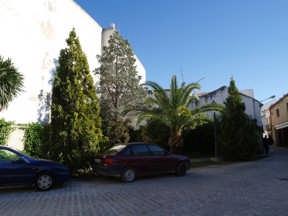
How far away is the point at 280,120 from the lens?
121 feet

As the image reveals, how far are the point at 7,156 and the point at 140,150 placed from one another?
5040mm

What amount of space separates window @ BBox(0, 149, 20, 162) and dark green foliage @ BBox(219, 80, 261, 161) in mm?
13821

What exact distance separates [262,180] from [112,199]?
6042 mm

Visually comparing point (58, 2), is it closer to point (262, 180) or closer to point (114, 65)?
point (114, 65)

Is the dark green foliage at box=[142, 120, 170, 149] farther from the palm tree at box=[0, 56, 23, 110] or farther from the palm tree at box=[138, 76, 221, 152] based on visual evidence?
the palm tree at box=[0, 56, 23, 110]

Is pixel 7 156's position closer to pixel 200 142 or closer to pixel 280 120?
pixel 200 142

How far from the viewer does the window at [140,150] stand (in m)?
11.9

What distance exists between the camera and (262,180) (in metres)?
10.9

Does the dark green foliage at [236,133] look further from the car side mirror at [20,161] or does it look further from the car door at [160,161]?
the car side mirror at [20,161]

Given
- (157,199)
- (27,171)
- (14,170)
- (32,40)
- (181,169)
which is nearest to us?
(157,199)

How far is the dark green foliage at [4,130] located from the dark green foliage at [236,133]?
1321 centimetres

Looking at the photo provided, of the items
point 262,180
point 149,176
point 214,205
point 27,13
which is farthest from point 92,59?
point 214,205

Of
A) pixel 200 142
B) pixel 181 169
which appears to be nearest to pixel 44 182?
pixel 181 169

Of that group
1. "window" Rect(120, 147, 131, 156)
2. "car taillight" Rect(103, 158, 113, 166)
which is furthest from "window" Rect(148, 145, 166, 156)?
"car taillight" Rect(103, 158, 113, 166)
